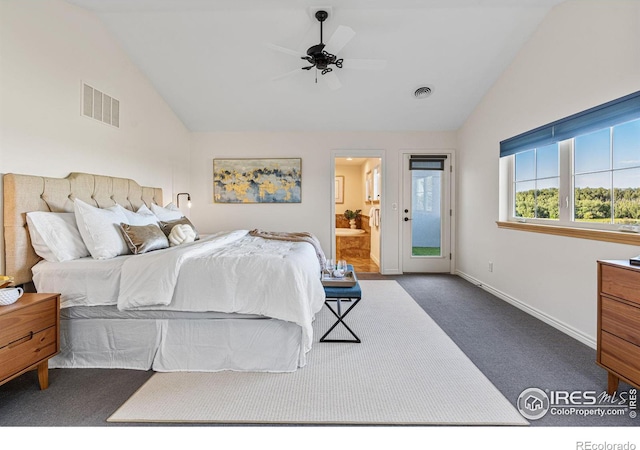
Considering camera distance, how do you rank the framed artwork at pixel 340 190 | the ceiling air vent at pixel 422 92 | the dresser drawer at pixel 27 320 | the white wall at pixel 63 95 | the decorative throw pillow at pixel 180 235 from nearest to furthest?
the dresser drawer at pixel 27 320 → the white wall at pixel 63 95 → the decorative throw pillow at pixel 180 235 → the ceiling air vent at pixel 422 92 → the framed artwork at pixel 340 190

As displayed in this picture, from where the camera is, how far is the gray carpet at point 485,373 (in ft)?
5.47

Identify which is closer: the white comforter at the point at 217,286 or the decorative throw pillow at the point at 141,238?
the white comforter at the point at 217,286

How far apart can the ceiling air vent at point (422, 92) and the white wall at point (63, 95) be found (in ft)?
11.2

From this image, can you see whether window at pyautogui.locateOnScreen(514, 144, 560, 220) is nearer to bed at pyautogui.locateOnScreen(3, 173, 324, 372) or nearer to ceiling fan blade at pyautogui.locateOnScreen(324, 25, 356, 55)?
ceiling fan blade at pyautogui.locateOnScreen(324, 25, 356, 55)

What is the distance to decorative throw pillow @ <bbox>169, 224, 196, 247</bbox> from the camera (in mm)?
2926

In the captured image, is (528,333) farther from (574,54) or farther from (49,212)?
(49,212)

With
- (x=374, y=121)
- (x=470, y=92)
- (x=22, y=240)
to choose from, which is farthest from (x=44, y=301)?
(x=470, y=92)

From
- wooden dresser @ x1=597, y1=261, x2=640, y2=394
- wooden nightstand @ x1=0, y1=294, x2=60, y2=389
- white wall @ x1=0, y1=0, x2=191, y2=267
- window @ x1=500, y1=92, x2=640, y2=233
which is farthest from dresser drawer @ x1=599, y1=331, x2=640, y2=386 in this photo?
white wall @ x1=0, y1=0, x2=191, y2=267

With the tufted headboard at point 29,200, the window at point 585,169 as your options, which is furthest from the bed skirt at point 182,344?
the window at point 585,169

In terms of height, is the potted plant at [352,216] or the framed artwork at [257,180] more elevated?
the framed artwork at [257,180]

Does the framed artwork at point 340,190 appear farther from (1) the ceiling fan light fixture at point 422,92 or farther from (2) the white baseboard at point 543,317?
(2) the white baseboard at point 543,317

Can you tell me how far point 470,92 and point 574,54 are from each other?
1.43 m

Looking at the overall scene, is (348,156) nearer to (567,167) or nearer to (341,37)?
(341,37)

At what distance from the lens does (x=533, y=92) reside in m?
3.20
